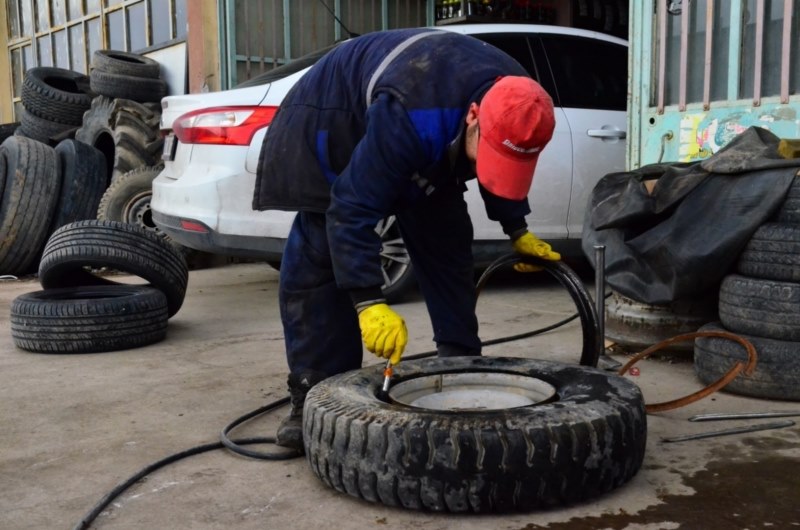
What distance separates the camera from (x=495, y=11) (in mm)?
8086

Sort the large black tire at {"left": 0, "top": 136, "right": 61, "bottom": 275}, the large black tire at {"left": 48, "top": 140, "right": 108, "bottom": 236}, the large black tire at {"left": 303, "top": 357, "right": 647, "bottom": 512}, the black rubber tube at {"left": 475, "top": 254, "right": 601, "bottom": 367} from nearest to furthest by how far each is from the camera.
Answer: the large black tire at {"left": 303, "top": 357, "right": 647, "bottom": 512} < the black rubber tube at {"left": 475, "top": 254, "right": 601, "bottom": 367} < the large black tire at {"left": 0, "top": 136, "right": 61, "bottom": 275} < the large black tire at {"left": 48, "top": 140, "right": 108, "bottom": 236}

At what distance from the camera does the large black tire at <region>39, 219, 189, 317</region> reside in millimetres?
4090

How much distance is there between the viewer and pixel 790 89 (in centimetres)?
387

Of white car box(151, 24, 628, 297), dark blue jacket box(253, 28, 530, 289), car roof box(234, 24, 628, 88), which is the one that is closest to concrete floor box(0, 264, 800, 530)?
dark blue jacket box(253, 28, 530, 289)

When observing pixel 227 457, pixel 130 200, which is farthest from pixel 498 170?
pixel 130 200

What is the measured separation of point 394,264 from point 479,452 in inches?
126

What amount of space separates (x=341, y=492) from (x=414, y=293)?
3.29 metres

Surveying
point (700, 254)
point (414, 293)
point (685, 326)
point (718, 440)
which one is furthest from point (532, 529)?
point (414, 293)

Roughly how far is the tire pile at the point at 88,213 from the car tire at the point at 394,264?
3.95 feet

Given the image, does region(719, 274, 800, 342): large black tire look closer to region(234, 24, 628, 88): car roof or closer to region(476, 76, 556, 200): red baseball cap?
region(476, 76, 556, 200): red baseball cap

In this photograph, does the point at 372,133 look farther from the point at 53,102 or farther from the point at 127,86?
the point at 53,102

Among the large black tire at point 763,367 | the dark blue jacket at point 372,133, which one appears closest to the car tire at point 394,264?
the large black tire at point 763,367

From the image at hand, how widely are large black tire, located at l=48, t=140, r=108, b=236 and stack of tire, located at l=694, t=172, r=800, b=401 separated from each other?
5360mm

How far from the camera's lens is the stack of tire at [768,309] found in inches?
118
